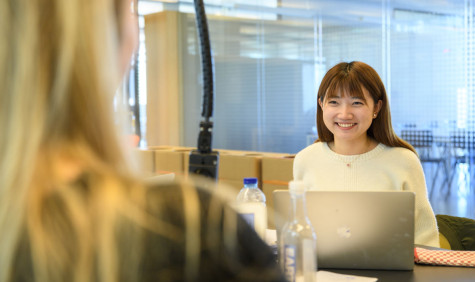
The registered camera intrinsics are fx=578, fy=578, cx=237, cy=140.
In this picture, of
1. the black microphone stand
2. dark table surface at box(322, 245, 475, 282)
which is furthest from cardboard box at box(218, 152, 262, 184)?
the black microphone stand

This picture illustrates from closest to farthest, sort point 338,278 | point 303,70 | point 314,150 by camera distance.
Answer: point 338,278, point 314,150, point 303,70

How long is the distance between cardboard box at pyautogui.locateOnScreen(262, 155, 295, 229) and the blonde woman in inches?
181

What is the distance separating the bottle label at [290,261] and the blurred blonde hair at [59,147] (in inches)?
41.2

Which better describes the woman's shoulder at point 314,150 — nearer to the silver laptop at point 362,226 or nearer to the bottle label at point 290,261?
the silver laptop at point 362,226

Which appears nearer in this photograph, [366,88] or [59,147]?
[59,147]

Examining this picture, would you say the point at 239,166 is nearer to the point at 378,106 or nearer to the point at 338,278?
the point at 378,106

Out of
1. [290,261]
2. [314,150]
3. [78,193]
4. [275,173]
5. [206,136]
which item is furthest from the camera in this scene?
[275,173]

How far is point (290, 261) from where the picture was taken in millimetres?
1553

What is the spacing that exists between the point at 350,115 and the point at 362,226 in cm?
104

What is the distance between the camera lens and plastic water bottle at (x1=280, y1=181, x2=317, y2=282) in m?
1.55

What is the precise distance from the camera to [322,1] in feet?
21.7

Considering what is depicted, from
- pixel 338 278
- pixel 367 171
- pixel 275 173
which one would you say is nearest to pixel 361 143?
pixel 367 171

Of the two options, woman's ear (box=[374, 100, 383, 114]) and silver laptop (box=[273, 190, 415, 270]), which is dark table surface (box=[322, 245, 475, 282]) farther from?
woman's ear (box=[374, 100, 383, 114])

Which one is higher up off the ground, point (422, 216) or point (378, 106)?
point (378, 106)
